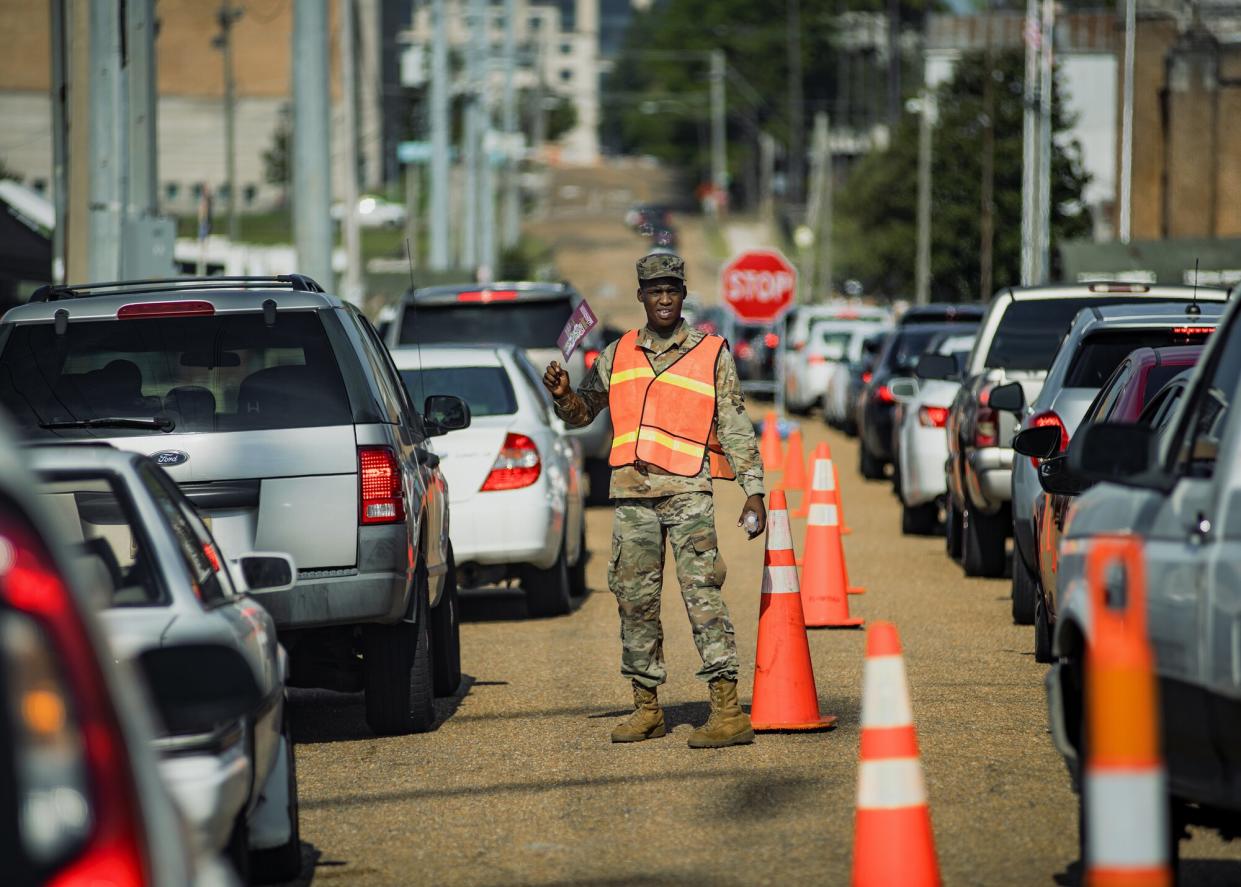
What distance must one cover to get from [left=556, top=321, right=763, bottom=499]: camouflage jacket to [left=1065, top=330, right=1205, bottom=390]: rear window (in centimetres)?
390

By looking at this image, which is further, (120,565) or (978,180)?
(978,180)

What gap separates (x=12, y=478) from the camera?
10.7ft

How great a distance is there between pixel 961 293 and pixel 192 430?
57.1 metres

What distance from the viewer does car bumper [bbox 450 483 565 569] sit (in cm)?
1354

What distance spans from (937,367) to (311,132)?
307 inches

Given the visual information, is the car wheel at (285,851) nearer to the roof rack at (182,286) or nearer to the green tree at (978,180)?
the roof rack at (182,286)

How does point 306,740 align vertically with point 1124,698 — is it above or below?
below

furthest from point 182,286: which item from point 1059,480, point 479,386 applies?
point 479,386

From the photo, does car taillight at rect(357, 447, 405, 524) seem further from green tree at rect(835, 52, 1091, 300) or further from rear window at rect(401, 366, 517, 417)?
green tree at rect(835, 52, 1091, 300)

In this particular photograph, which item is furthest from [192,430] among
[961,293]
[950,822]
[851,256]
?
[851,256]

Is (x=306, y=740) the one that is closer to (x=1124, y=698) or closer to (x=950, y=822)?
(x=950, y=822)

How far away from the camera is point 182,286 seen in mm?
9461

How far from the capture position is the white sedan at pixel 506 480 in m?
13.6

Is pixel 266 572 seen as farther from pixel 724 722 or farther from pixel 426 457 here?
pixel 426 457
